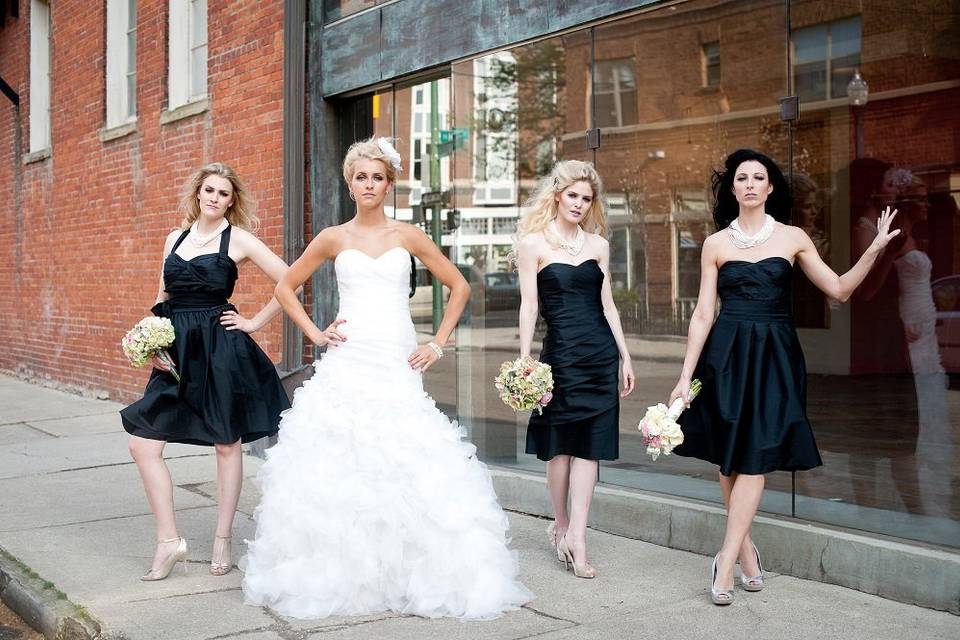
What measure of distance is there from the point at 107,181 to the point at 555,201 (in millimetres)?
9027

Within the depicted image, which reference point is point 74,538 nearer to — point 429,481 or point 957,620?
point 429,481

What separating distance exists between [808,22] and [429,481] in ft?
11.5

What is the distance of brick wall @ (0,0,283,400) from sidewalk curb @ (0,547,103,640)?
4.43 metres

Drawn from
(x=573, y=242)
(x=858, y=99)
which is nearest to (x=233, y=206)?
(x=573, y=242)

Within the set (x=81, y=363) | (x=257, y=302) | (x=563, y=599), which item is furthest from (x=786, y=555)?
(x=81, y=363)

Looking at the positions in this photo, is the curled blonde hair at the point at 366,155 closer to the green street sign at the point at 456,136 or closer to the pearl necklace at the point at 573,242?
the pearl necklace at the point at 573,242

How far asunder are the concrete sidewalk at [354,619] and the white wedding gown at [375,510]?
0.13 metres

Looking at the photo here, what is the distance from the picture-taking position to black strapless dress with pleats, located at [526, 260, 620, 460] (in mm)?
5578

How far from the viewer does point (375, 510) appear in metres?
4.85

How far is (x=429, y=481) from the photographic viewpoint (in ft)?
16.1

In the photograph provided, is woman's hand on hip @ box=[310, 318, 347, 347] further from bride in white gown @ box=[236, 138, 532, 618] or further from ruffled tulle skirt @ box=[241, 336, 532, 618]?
ruffled tulle skirt @ box=[241, 336, 532, 618]

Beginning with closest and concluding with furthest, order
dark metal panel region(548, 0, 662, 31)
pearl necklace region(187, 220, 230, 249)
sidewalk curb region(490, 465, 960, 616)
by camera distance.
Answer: sidewalk curb region(490, 465, 960, 616)
pearl necklace region(187, 220, 230, 249)
dark metal panel region(548, 0, 662, 31)

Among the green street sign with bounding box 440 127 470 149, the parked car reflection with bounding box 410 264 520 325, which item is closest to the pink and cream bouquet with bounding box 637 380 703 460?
the parked car reflection with bounding box 410 264 520 325

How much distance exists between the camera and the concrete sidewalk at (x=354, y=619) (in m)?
4.64
